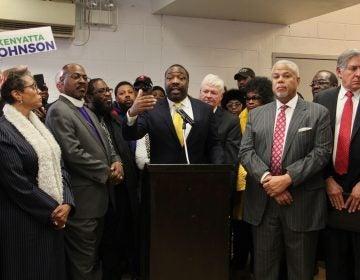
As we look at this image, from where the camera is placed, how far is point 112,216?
10.5ft

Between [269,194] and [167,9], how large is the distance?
3018 mm

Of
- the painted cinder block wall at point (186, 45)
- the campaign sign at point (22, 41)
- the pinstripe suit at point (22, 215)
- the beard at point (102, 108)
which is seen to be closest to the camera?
the pinstripe suit at point (22, 215)

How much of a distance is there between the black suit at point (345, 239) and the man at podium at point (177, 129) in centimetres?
70

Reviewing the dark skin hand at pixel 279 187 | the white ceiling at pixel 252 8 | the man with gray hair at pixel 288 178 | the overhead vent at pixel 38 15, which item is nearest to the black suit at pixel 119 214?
the man with gray hair at pixel 288 178

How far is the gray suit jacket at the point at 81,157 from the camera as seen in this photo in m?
2.67

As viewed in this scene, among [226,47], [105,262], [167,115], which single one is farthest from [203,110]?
[226,47]

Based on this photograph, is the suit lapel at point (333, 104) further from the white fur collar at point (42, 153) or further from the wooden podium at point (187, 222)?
the white fur collar at point (42, 153)

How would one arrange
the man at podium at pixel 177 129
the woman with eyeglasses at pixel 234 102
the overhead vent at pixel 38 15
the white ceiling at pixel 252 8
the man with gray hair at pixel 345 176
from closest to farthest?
1. the man with gray hair at pixel 345 176
2. the man at podium at pixel 177 129
3. the woman with eyeglasses at pixel 234 102
4. the overhead vent at pixel 38 15
5. the white ceiling at pixel 252 8

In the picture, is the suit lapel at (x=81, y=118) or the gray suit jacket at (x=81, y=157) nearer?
the gray suit jacket at (x=81, y=157)

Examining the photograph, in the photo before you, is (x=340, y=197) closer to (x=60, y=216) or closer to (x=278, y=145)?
(x=278, y=145)

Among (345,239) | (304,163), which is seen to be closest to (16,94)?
(304,163)

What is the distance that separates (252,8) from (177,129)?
2575mm

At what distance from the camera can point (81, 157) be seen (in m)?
2.65

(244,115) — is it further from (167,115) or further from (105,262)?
(105,262)
